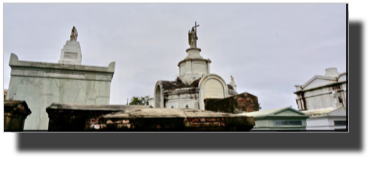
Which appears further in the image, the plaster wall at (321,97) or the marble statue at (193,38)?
the marble statue at (193,38)

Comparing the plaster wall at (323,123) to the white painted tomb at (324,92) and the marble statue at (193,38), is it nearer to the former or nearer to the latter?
the white painted tomb at (324,92)

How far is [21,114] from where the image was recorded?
3.23m

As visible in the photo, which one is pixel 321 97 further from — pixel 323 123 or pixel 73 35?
pixel 73 35

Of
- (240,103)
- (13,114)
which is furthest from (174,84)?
(13,114)

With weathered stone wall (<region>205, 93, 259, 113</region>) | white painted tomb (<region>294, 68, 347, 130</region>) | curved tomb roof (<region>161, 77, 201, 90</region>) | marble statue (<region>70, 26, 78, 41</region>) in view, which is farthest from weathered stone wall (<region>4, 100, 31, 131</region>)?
curved tomb roof (<region>161, 77, 201, 90</region>)

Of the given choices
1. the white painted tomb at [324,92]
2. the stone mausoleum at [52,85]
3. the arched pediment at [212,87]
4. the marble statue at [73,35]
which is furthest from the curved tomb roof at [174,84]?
the stone mausoleum at [52,85]

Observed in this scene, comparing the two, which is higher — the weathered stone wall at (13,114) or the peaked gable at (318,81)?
the peaked gable at (318,81)

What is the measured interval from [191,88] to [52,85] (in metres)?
9.50

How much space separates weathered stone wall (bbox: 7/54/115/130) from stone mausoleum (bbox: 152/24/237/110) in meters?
8.61

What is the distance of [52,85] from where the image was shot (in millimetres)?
4957

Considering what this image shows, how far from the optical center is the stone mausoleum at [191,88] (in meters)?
13.7
